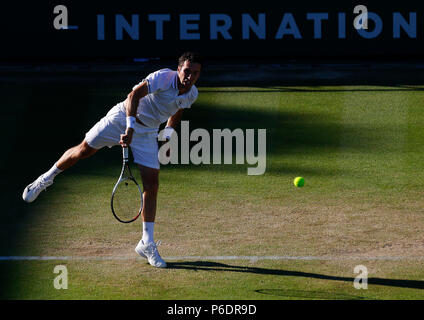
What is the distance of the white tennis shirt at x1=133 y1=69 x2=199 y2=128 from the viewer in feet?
24.1

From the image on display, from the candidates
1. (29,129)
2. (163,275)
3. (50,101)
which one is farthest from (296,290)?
(50,101)

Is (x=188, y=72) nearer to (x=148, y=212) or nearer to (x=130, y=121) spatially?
(x=130, y=121)

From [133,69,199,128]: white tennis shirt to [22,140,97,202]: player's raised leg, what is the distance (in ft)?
2.53

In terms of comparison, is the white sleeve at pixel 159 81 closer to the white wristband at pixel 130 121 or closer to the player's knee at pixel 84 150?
the white wristband at pixel 130 121

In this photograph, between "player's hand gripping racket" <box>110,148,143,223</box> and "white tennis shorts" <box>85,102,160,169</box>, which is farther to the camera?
"player's hand gripping racket" <box>110,148,143,223</box>

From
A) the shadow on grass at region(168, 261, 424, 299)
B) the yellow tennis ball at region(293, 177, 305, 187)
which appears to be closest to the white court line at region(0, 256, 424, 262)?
the shadow on grass at region(168, 261, 424, 299)

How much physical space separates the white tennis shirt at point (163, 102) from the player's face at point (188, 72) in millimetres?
126

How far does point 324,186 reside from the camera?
1001 cm

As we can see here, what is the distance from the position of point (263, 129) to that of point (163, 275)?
578 centimetres

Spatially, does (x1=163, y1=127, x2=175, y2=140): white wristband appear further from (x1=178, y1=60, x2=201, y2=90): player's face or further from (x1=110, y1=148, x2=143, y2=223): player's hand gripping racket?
(x1=110, y1=148, x2=143, y2=223): player's hand gripping racket

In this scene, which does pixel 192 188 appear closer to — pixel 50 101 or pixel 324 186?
pixel 324 186

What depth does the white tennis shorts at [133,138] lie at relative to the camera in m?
7.43

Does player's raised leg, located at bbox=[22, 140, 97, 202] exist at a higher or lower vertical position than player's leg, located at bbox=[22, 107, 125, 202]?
lower

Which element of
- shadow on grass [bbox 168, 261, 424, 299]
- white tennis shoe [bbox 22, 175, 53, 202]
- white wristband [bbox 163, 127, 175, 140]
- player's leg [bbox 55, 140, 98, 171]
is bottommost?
shadow on grass [bbox 168, 261, 424, 299]
